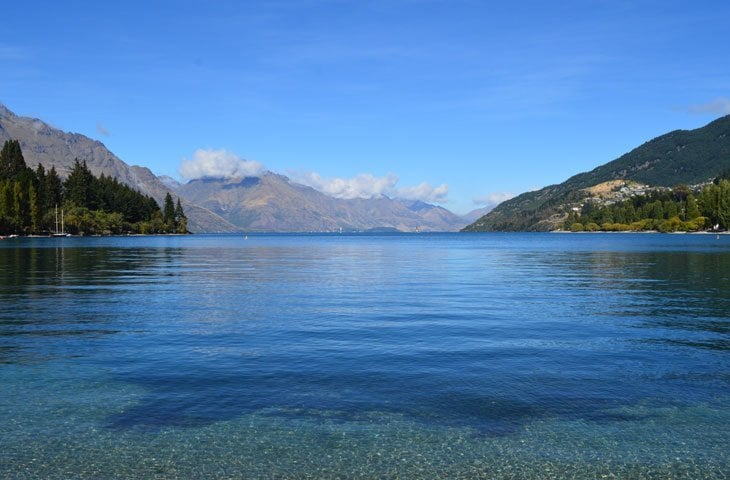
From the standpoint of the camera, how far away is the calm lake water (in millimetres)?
14812

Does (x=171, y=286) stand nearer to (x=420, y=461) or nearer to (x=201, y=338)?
(x=201, y=338)

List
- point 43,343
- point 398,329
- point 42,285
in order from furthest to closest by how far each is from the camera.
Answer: point 42,285 < point 398,329 < point 43,343

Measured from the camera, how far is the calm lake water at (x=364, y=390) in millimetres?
14812

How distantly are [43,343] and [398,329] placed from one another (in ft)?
58.0

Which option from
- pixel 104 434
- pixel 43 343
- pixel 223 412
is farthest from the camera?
pixel 43 343

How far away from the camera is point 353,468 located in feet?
47.1

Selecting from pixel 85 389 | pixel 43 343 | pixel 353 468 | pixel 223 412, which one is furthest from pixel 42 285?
pixel 353 468

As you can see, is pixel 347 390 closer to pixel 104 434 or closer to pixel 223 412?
pixel 223 412

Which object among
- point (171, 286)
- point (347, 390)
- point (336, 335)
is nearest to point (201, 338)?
point (336, 335)

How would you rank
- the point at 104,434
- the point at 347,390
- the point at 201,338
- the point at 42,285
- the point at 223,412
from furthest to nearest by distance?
1. the point at 42,285
2. the point at 201,338
3. the point at 347,390
4. the point at 223,412
5. the point at 104,434

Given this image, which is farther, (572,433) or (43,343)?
(43,343)

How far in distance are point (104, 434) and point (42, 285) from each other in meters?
46.6

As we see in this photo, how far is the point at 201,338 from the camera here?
30.5 m

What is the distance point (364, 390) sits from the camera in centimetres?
2064
